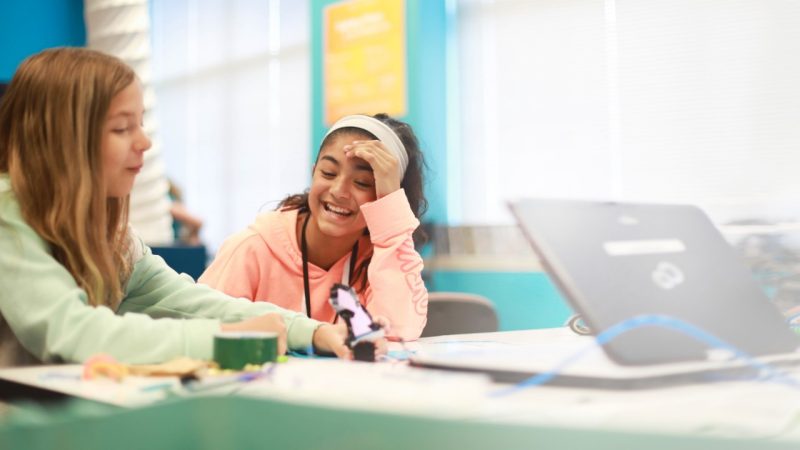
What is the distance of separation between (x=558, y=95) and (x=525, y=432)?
2.69 metres

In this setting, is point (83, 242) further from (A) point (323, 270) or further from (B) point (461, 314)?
(B) point (461, 314)

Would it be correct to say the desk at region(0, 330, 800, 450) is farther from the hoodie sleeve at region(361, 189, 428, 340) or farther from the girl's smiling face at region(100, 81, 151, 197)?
the hoodie sleeve at region(361, 189, 428, 340)

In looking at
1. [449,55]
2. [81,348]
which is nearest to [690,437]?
[81,348]

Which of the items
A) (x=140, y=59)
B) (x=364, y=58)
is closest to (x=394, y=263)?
(x=364, y=58)

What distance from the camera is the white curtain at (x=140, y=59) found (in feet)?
10.9

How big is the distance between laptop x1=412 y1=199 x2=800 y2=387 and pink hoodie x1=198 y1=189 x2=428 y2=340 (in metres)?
0.68

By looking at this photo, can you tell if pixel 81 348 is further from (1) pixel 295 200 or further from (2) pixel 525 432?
(1) pixel 295 200

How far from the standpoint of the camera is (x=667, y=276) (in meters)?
0.78

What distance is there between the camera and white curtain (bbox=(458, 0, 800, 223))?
2.53 metres

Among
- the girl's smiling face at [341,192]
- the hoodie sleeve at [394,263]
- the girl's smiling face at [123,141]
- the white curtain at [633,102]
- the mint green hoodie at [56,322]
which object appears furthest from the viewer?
the white curtain at [633,102]

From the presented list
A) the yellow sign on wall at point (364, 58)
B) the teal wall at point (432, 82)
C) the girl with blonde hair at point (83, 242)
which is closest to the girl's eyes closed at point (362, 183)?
the girl with blonde hair at point (83, 242)

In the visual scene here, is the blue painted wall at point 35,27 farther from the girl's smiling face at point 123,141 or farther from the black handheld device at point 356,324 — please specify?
the black handheld device at point 356,324

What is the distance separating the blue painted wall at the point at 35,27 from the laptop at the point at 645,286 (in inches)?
166

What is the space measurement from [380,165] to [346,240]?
22 centimetres
